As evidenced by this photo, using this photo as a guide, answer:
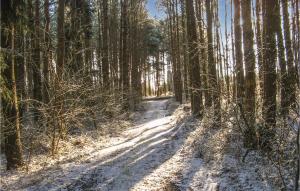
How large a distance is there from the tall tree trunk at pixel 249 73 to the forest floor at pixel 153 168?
50 centimetres

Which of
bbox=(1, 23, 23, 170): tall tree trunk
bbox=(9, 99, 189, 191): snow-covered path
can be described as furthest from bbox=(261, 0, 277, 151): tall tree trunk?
bbox=(1, 23, 23, 170): tall tree trunk

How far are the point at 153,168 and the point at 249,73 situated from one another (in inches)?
145

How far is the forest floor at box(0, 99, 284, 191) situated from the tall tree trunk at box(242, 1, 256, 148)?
1.63ft

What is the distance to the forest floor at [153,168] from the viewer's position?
8.05 metres

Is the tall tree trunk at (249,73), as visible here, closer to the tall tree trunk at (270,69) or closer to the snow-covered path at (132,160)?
the tall tree trunk at (270,69)

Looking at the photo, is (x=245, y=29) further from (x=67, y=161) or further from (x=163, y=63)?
(x=163, y=63)

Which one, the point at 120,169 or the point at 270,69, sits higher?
the point at 270,69

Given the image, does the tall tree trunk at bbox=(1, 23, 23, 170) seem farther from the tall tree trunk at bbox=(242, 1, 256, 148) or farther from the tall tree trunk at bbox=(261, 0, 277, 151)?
the tall tree trunk at bbox=(261, 0, 277, 151)

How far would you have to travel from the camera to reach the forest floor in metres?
8.05

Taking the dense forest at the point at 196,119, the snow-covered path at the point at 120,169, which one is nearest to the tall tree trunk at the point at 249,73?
the dense forest at the point at 196,119

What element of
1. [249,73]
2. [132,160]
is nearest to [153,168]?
[132,160]

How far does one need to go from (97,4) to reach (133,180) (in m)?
19.0

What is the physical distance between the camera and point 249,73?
9891 millimetres

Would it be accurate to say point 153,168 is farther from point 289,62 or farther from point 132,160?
point 289,62
